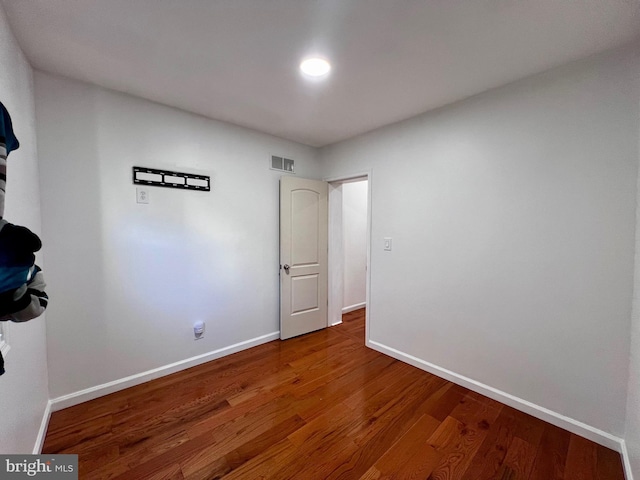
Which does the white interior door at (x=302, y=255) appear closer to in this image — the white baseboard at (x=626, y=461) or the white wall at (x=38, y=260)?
the white wall at (x=38, y=260)

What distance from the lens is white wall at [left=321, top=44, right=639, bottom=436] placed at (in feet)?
5.12

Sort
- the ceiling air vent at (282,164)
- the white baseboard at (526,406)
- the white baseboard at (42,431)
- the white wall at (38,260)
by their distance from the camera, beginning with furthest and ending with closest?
the ceiling air vent at (282,164), the white baseboard at (526,406), the white baseboard at (42,431), the white wall at (38,260)

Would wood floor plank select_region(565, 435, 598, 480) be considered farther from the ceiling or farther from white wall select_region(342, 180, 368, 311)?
white wall select_region(342, 180, 368, 311)

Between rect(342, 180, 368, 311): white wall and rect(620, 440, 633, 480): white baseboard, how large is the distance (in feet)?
9.72

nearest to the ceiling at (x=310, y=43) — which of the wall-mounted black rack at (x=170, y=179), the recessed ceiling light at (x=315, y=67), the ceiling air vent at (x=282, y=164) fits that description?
the recessed ceiling light at (x=315, y=67)

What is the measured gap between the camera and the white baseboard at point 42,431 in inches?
58.3

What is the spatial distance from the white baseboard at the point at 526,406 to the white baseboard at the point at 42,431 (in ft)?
8.85

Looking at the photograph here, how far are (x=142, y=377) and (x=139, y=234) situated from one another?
1235 mm

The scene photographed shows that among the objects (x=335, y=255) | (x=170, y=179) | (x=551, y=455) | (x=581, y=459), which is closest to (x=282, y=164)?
(x=170, y=179)

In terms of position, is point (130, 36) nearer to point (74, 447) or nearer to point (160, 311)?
point (160, 311)

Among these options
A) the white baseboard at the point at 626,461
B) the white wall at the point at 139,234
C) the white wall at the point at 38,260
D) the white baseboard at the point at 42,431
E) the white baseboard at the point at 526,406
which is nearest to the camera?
the white wall at the point at 38,260

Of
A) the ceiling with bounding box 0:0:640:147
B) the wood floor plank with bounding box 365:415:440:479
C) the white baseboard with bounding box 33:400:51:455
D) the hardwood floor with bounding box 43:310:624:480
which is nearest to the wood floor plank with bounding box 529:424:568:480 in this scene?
the hardwood floor with bounding box 43:310:624:480

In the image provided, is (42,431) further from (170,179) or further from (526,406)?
(526,406)

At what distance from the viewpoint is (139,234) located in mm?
2166
